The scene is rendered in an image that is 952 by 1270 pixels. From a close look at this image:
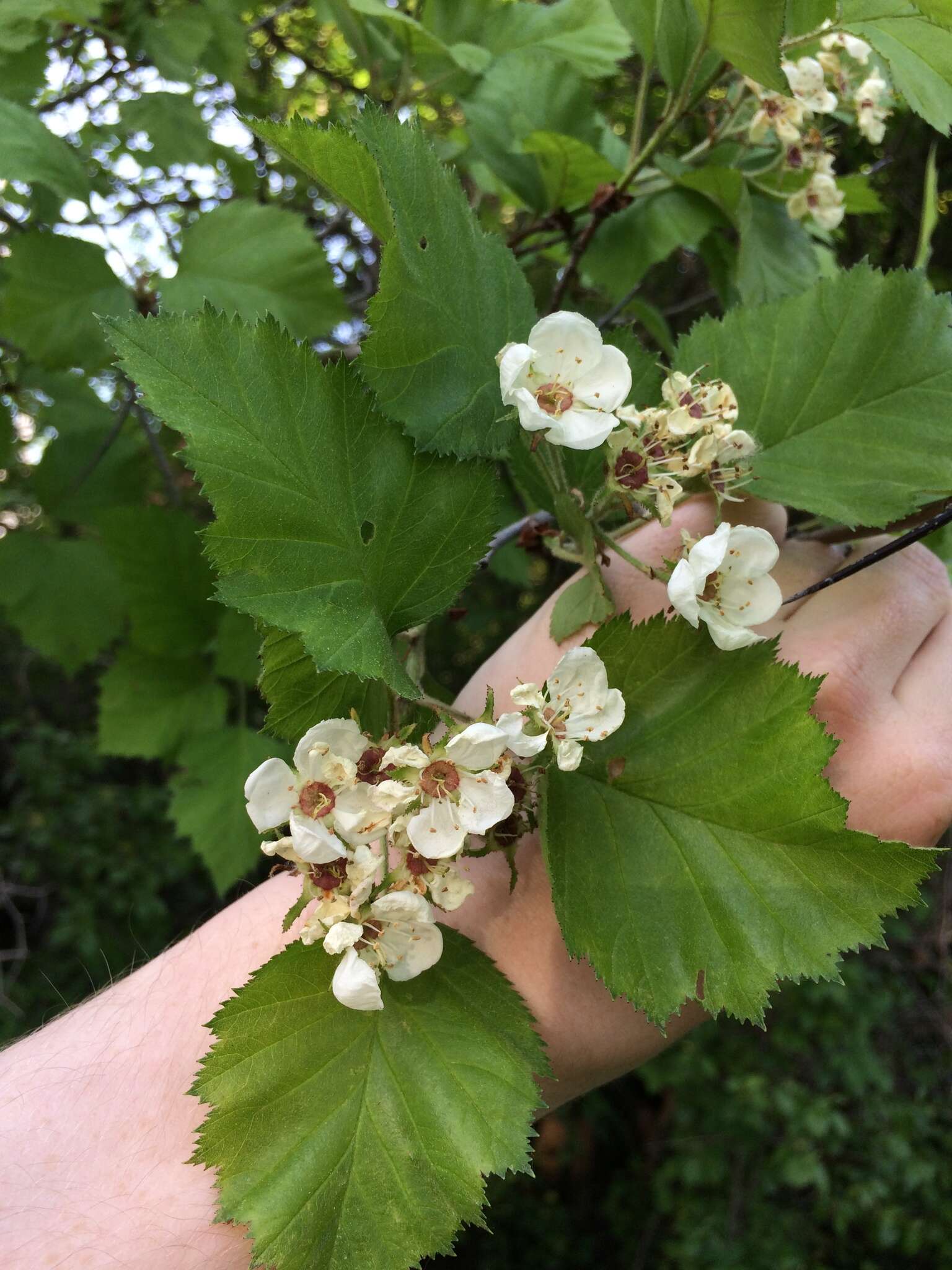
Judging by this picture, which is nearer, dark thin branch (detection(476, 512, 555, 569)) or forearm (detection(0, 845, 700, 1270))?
forearm (detection(0, 845, 700, 1270))

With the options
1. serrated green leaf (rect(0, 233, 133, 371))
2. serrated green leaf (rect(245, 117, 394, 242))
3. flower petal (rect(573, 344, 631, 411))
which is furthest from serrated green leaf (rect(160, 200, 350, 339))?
flower petal (rect(573, 344, 631, 411))

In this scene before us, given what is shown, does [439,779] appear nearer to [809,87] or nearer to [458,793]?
[458,793]

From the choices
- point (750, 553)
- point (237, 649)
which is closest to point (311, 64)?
point (237, 649)

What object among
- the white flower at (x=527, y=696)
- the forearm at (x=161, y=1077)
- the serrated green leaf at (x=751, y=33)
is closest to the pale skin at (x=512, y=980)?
the forearm at (x=161, y=1077)

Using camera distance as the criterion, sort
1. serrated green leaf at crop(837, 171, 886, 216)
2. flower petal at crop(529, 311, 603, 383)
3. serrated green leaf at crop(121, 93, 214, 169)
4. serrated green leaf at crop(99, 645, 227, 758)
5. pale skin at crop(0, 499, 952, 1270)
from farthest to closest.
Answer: serrated green leaf at crop(99, 645, 227, 758), serrated green leaf at crop(121, 93, 214, 169), serrated green leaf at crop(837, 171, 886, 216), pale skin at crop(0, 499, 952, 1270), flower petal at crop(529, 311, 603, 383)

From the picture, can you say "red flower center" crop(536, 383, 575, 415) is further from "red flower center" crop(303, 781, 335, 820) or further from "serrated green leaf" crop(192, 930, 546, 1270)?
"serrated green leaf" crop(192, 930, 546, 1270)

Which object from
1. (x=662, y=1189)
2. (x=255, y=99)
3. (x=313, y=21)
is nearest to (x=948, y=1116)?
(x=662, y=1189)

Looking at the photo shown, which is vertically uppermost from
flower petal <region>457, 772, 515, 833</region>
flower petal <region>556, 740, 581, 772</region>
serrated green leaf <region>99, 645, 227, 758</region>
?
flower petal <region>457, 772, 515, 833</region>
